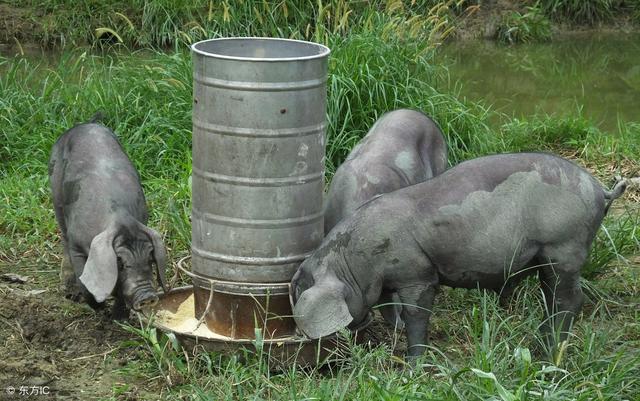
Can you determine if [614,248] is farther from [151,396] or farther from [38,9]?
[38,9]

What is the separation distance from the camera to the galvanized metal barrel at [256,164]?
17.2 feet

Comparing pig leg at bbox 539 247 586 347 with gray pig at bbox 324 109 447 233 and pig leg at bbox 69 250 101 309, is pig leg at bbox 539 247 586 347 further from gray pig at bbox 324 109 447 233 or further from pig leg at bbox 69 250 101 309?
pig leg at bbox 69 250 101 309

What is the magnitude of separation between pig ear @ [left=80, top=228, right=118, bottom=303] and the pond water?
4.94 metres

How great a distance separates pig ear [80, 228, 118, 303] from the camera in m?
5.61

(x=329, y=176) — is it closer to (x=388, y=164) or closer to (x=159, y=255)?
(x=388, y=164)

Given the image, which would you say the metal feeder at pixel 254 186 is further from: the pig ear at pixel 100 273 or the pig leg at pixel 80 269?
the pig leg at pixel 80 269

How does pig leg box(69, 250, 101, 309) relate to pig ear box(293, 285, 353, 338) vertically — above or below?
below

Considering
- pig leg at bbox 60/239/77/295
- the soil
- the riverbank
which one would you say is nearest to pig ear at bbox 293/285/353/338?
the soil

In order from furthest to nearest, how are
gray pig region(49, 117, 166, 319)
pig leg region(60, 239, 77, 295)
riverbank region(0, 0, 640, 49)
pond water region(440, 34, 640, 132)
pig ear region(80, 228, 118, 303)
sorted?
pond water region(440, 34, 640, 132)
riverbank region(0, 0, 640, 49)
pig leg region(60, 239, 77, 295)
gray pig region(49, 117, 166, 319)
pig ear region(80, 228, 118, 303)

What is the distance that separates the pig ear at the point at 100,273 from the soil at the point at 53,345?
295 mm

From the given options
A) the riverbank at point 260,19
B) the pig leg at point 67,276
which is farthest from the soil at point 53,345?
the riverbank at point 260,19

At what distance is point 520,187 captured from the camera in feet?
17.9

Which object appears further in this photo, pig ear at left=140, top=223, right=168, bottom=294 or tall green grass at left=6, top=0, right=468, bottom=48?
tall green grass at left=6, top=0, right=468, bottom=48

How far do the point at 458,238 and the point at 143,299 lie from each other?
1.54 m
